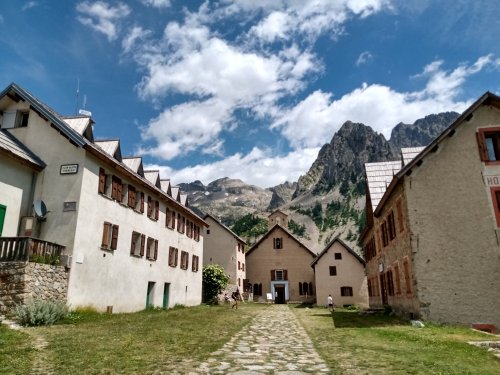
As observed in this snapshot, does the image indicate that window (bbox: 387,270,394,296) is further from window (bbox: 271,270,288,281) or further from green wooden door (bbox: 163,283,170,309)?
window (bbox: 271,270,288,281)

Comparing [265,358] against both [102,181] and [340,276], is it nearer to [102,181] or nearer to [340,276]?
[102,181]

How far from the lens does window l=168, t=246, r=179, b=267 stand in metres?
30.0

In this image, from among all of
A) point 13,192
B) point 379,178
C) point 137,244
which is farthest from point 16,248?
point 379,178

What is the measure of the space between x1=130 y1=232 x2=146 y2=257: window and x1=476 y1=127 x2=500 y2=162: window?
65.3 feet

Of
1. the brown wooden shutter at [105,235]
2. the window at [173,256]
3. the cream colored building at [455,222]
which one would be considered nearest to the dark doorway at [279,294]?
the window at [173,256]

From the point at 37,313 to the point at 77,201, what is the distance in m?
6.29

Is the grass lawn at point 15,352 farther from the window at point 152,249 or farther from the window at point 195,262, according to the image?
the window at point 195,262

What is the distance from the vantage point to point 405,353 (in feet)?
30.9

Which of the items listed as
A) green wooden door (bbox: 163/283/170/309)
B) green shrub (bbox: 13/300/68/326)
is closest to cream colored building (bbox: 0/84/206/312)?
green shrub (bbox: 13/300/68/326)

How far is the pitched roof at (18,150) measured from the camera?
58.1 feet

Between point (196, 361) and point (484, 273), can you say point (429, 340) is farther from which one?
point (196, 361)

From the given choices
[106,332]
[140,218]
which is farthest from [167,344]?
[140,218]

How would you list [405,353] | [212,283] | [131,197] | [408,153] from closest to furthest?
[405,353] < [408,153] < [131,197] < [212,283]

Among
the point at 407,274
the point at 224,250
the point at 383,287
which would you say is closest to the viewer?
the point at 407,274
